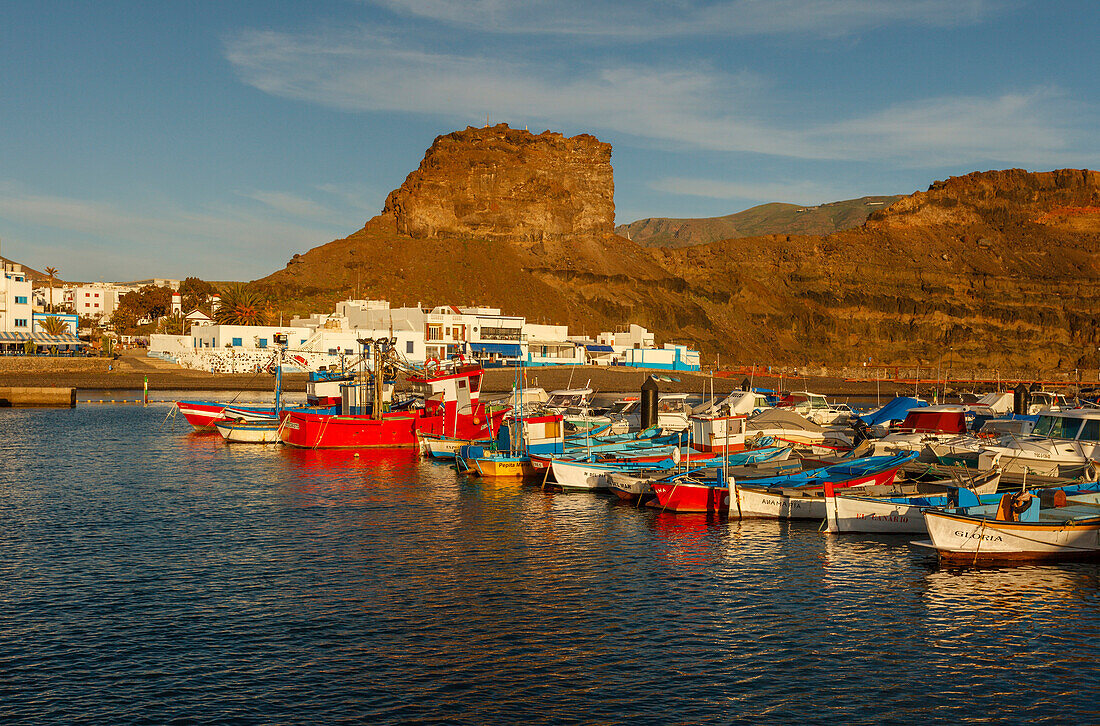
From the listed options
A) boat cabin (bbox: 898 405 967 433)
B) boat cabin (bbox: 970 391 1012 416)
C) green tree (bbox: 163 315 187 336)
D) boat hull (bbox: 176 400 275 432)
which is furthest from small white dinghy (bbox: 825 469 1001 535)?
green tree (bbox: 163 315 187 336)

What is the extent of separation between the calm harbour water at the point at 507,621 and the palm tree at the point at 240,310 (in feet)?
321

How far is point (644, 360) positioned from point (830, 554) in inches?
4646

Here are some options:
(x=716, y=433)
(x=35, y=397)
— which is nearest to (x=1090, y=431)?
(x=716, y=433)

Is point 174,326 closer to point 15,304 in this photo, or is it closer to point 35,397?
point 15,304

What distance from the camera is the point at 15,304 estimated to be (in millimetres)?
125375

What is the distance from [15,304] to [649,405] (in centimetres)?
10882

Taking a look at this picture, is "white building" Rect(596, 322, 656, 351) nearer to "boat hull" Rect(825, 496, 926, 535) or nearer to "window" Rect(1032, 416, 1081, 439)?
"window" Rect(1032, 416, 1081, 439)

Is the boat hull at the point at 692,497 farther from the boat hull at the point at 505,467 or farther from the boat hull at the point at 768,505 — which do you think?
the boat hull at the point at 505,467

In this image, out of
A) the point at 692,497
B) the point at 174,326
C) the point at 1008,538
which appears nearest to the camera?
the point at 1008,538

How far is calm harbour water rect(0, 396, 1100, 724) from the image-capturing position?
18938 millimetres

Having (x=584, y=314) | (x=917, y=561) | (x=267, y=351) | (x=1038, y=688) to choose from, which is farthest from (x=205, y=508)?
(x=584, y=314)

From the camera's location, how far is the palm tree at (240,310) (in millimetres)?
133375

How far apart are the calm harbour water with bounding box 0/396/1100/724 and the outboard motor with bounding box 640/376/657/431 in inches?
702

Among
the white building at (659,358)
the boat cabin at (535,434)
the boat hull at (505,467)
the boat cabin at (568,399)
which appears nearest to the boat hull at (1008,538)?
the boat hull at (505,467)
